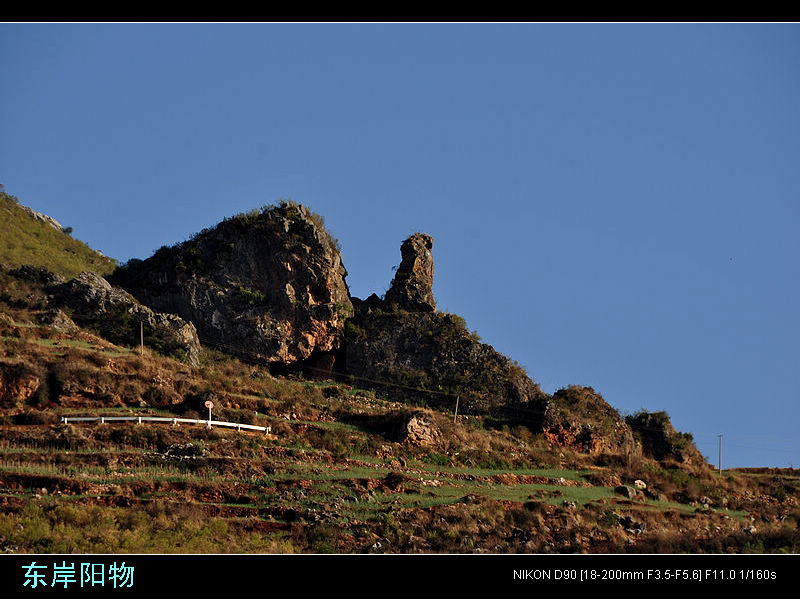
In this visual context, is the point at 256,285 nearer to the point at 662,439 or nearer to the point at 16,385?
the point at 16,385

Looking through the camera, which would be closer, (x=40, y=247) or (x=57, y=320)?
(x=57, y=320)

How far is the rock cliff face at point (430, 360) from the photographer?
185ft

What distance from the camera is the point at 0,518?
2825 centimetres

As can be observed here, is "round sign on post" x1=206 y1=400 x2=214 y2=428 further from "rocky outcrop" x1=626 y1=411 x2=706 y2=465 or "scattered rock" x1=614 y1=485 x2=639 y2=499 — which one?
"rocky outcrop" x1=626 y1=411 x2=706 y2=465

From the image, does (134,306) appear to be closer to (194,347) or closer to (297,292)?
(194,347)

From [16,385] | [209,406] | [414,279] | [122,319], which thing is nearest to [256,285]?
[122,319]

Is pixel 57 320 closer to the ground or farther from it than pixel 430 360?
farther from it

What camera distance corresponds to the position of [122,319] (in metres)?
52.5

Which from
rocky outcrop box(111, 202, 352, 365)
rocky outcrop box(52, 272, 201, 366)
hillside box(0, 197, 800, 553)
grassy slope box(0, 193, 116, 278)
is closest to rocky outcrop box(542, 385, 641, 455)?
hillside box(0, 197, 800, 553)

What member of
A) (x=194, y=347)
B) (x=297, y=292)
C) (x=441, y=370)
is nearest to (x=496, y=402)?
(x=441, y=370)

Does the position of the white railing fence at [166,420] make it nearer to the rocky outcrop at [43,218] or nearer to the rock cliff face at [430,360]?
the rock cliff face at [430,360]

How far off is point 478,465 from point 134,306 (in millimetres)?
22023

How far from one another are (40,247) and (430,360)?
31.4 m

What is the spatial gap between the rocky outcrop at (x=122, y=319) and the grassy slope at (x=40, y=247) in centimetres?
739
